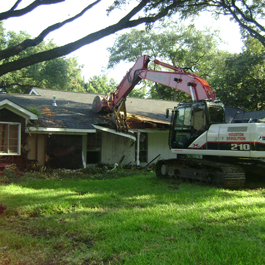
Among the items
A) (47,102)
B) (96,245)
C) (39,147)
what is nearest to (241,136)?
(96,245)

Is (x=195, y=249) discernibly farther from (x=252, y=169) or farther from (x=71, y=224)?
(x=252, y=169)

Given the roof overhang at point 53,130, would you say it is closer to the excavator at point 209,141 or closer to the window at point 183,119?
the excavator at point 209,141

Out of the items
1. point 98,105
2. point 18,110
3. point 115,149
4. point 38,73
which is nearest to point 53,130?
point 18,110

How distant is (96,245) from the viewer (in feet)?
13.8

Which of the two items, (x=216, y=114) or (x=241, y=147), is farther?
(x=216, y=114)

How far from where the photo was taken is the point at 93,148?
1512 cm

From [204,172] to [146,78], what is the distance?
5.30 metres

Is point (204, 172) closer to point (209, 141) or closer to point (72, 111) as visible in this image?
point (209, 141)

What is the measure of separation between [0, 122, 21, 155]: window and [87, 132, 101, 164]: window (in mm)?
3833

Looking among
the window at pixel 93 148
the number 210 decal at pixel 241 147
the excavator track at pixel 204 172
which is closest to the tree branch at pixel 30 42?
the number 210 decal at pixel 241 147

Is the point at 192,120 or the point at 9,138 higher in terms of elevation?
the point at 192,120

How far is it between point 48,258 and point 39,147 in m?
9.94

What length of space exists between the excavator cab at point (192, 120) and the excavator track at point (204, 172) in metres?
0.78

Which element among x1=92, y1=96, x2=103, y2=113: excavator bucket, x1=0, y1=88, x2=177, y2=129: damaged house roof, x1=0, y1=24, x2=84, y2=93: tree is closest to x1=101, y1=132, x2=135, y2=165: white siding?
x1=0, y1=88, x2=177, y2=129: damaged house roof
